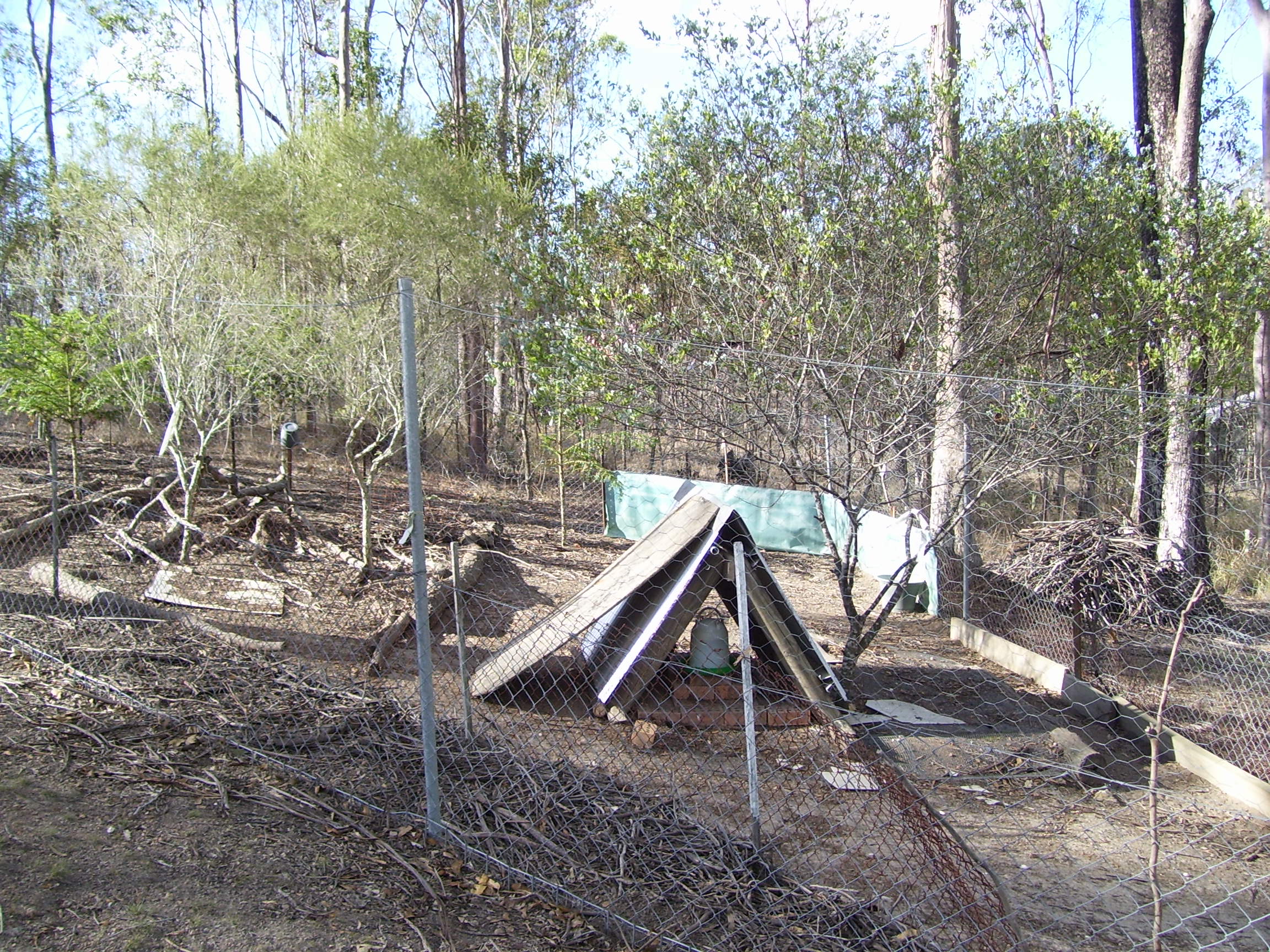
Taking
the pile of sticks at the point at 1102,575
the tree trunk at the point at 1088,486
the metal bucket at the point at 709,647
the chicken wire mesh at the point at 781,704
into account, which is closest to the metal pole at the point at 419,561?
the chicken wire mesh at the point at 781,704

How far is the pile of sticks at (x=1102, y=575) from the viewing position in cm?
515

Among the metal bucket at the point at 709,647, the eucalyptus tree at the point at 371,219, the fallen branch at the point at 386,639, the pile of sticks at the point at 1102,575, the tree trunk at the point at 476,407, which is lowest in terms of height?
the fallen branch at the point at 386,639

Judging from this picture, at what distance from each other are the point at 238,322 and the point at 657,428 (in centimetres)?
455

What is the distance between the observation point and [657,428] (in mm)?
5859

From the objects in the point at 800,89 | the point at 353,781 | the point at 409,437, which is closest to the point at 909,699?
the point at 353,781

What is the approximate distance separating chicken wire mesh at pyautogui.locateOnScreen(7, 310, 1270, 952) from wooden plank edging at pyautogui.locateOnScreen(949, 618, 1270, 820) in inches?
2.3

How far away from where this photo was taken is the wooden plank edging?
177 inches

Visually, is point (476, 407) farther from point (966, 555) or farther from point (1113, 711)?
point (1113, 711)

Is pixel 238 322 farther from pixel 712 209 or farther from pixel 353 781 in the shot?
pixel 353 781

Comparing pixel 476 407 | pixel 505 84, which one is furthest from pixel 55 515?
pixel 505 84

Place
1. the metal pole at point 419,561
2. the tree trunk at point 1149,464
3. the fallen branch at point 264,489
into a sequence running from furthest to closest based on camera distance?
the fallen branch at point 264,489, the tree trunk at point 1149,464, the metal pole at point 419,561

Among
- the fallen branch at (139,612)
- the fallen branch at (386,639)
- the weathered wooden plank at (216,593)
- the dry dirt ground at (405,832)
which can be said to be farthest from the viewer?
the weathered wooden plank at (216,593)

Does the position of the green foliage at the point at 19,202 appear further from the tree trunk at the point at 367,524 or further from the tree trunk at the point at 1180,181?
the tree trunk at the point at 1180,181

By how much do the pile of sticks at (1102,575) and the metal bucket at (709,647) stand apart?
6.73ft
